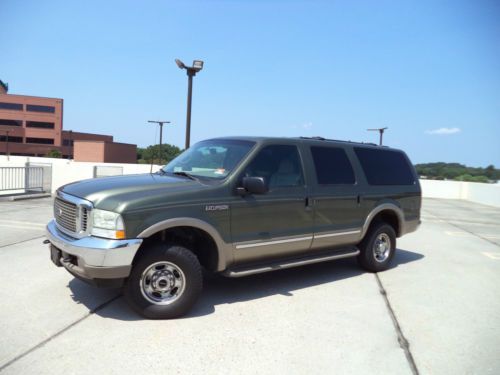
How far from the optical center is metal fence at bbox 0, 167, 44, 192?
14.1 m

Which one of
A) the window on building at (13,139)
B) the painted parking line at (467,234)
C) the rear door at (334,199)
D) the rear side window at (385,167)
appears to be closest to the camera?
the rear door at (334,199)

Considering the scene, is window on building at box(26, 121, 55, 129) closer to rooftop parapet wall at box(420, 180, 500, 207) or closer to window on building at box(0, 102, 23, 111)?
window on building at box(0, 102, 23, 111)

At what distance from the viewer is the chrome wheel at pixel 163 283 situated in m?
3.96

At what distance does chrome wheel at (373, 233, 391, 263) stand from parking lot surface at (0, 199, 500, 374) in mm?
305

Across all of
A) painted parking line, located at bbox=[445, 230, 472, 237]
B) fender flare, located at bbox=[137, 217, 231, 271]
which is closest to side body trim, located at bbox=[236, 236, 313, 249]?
fender flare, located at bbox=[137, 217, 231, 271]

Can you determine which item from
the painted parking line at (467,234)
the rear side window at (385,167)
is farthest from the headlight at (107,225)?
the painted parking line at (467,234)

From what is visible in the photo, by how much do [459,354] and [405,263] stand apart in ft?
11.3

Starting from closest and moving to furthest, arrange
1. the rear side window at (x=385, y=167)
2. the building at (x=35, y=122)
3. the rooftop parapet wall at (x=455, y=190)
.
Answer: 1. the rear side window at (x=385, y=167)
2. the rooftop parapet wall at (x=455, y=190)
3. the building at (x=35, y=122)

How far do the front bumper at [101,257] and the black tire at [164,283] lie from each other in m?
0.19

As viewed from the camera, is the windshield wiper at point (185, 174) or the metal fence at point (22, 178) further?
the metal fence at point (22, 178)

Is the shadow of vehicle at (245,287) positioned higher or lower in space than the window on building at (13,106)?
lower

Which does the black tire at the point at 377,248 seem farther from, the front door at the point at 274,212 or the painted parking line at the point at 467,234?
the painted parking line at the point at 467,234

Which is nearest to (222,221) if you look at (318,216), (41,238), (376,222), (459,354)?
(318,216)

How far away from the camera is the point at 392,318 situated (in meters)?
4.31
